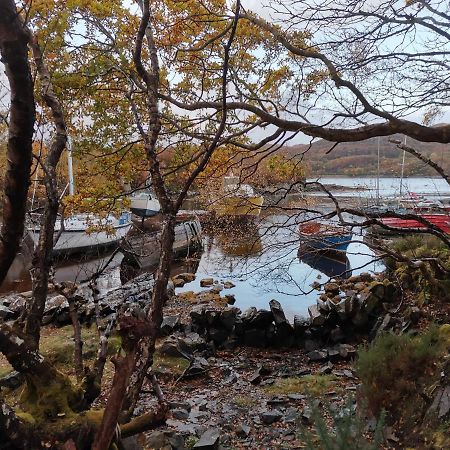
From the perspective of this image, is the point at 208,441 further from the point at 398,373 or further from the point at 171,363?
the point at 171,363

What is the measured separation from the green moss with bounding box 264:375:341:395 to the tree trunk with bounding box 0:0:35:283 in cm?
566

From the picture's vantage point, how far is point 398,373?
14.2 ft

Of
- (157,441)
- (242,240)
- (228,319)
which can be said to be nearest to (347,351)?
(228,319)

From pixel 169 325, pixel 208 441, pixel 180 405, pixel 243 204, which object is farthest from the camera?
pixel 169 325

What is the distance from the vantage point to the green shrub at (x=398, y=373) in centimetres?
422

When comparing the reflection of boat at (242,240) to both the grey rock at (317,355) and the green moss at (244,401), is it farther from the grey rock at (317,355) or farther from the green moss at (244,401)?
the green moss at (244,401)

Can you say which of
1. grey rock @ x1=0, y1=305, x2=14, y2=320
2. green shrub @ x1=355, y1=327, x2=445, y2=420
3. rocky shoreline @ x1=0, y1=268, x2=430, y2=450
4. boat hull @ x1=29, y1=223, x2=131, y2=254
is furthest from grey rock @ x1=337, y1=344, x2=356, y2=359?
boat hull @ x1=29, y1=223, x2=131, y2=254

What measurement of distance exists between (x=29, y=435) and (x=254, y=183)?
8.59 meters

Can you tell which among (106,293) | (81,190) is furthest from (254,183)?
(106,293)

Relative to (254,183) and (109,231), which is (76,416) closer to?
(109,231)

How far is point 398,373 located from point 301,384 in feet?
9.27

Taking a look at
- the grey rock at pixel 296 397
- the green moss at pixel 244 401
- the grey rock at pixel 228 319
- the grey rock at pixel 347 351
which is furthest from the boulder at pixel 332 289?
the green moss at pixel 244 401

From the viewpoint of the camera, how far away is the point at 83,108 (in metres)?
7.09

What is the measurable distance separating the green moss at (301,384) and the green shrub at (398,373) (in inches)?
79.2
